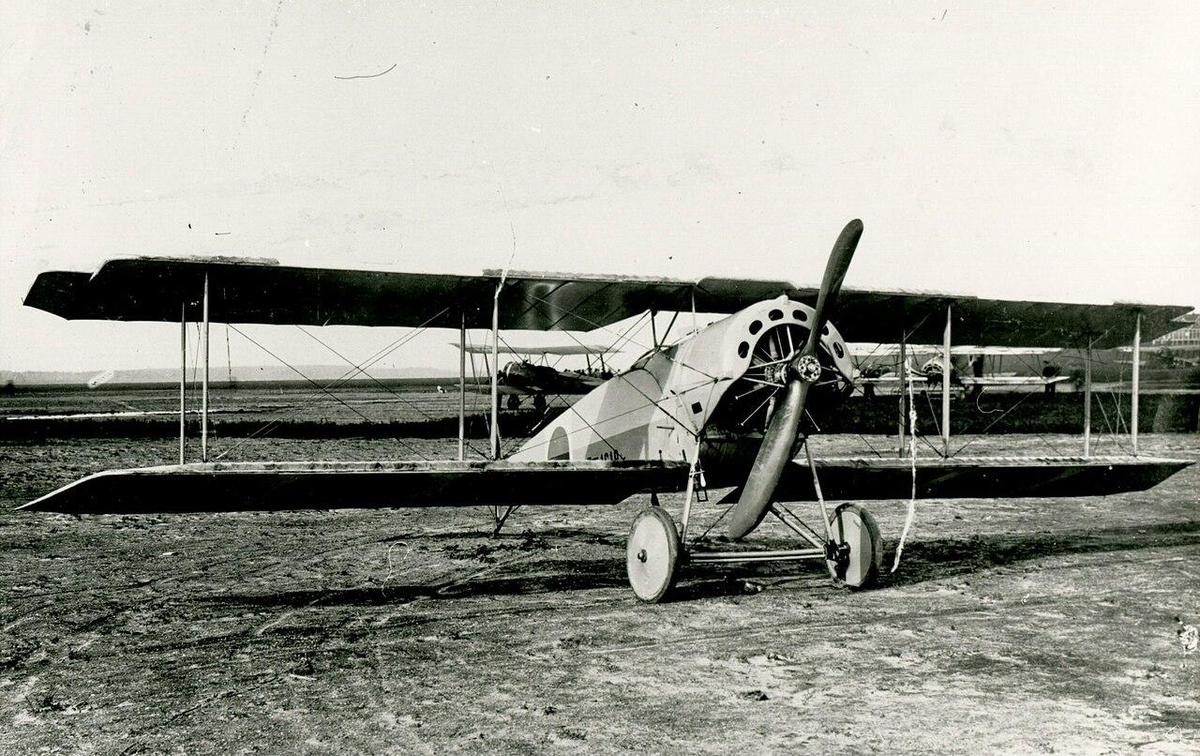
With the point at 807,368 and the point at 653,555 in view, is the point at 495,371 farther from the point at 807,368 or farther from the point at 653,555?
the point at 807,368

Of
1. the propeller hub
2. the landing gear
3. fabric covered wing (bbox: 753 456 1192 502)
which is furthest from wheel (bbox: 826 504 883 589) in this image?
the propeller hub

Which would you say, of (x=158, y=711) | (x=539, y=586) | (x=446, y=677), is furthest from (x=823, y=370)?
(x=158, y=711)

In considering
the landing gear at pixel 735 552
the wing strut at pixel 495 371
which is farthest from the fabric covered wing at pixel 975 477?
the wing strut at pixel 495 371

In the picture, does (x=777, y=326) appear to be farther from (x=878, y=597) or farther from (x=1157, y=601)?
(x=1157, y=601)

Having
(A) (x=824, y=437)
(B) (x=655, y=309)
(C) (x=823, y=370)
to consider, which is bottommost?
(A) (x=824, y=437)

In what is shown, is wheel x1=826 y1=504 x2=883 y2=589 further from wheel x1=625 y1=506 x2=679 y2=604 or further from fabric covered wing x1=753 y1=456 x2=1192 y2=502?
wheel x1=625 y1=506 x2=679 y2=604

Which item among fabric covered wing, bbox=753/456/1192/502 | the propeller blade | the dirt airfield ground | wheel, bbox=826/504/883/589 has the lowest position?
the dirt airfield ground

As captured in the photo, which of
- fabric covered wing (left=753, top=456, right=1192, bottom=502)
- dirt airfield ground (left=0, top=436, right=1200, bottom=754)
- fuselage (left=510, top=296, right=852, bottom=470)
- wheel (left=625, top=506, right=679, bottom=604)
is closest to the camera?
dirt airfield ground (left=0, top=436, right=1200, bottom=754)

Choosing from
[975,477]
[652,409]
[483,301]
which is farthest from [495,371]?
[975,477]
